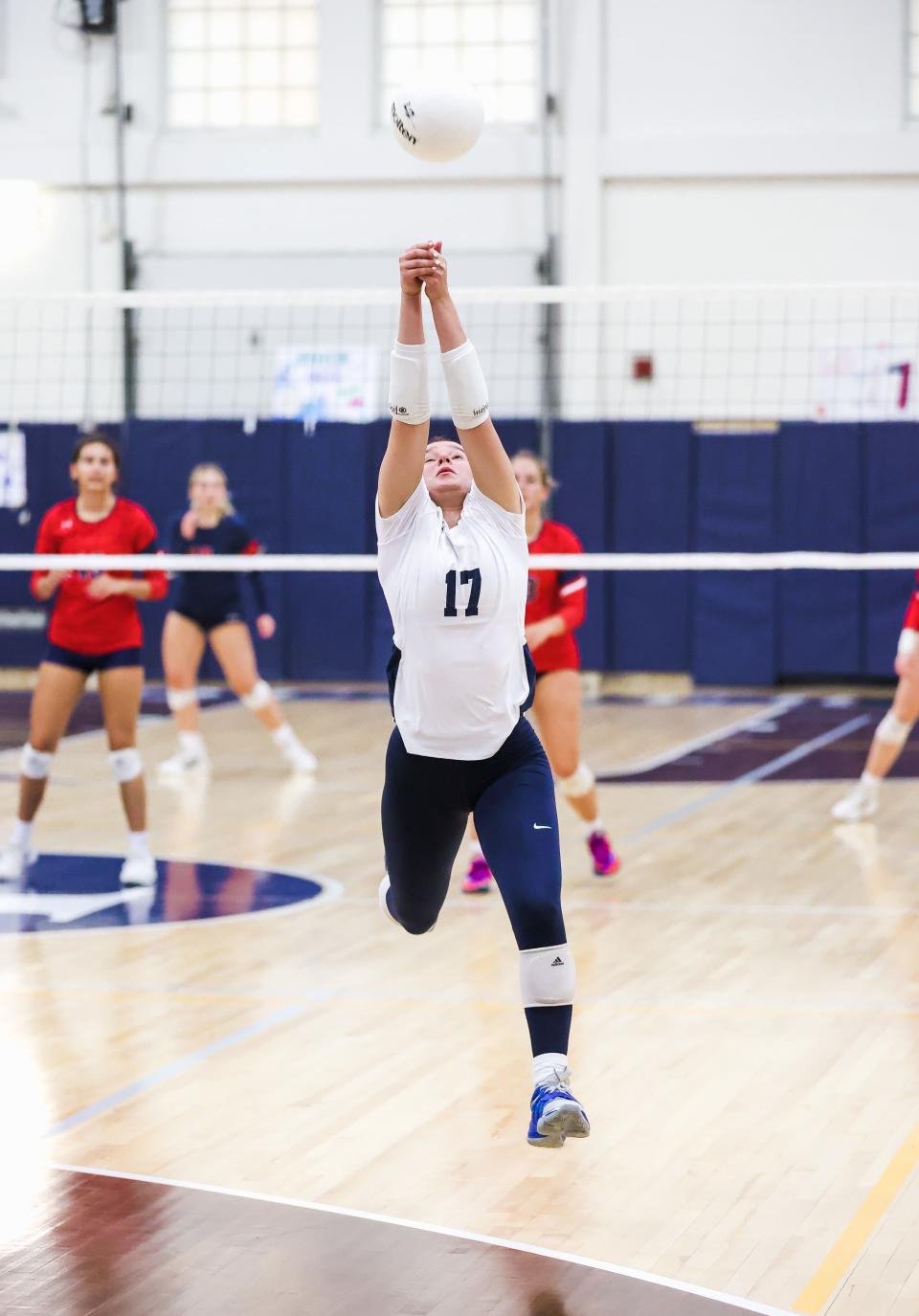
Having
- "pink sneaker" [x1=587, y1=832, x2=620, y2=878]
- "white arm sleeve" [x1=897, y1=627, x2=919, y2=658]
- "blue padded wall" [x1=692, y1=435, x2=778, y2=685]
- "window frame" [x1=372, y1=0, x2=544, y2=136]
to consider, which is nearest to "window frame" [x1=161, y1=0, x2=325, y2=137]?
"window frame" [x1=372, y1=0, x2=544, y2=136]

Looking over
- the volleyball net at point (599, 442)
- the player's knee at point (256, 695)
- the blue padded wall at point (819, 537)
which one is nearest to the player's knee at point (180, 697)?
the player's knee at point (256, 695)

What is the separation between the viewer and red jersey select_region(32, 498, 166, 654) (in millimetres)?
8055

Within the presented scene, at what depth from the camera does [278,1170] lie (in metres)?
4.85

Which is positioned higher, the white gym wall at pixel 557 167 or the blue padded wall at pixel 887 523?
the white gym wall at pixel 557 167

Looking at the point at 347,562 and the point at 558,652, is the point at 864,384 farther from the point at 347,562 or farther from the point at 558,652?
the point at 558,652

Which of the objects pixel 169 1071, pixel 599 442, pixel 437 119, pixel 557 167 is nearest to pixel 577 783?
pixel 169 1071

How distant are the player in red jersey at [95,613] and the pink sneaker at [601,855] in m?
2.05

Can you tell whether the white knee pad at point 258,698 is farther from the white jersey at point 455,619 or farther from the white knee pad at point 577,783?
the white jersey at point 455,619

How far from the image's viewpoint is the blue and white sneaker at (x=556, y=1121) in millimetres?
4297

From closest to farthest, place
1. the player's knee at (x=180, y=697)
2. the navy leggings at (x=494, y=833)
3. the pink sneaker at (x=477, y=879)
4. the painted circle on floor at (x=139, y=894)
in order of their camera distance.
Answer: the navy leggings at (x=494, y=833), the painted circle on floor at (x=139, y=894), the pink sneaker at (x=477, y=879), the player's knee at (x=180, y=697)

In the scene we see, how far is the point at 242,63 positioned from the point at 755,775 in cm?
924

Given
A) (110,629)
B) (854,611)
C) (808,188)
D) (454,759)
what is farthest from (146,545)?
(808,188)

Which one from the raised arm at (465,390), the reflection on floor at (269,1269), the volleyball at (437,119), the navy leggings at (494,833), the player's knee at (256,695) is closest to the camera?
the reflection on floor at (269,1269)

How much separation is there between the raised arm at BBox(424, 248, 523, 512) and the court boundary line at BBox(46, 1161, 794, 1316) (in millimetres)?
1721
